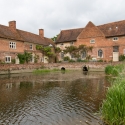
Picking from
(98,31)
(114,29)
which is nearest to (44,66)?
(98,31)

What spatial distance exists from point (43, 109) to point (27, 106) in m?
1.05

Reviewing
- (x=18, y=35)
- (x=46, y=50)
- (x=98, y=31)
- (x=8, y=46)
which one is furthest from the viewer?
(x=46, y=50)

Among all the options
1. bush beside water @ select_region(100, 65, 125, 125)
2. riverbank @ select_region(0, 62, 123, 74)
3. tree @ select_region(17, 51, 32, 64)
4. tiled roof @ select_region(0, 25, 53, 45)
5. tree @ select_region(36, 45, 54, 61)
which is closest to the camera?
bush beside water @ select_region(100, 65, 125, 125)

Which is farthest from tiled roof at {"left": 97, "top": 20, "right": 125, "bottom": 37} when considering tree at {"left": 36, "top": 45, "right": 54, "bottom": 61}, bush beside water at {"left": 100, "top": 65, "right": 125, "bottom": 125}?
bush beside water at {"left": 100, "top": 65, "right": 125, "bottom": 125}

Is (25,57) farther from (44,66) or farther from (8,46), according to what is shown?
(44,66)

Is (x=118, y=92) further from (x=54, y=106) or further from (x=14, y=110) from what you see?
(x=14, y=110)

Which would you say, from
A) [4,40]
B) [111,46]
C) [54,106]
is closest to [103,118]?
[54,106]

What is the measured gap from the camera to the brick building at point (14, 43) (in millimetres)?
32041

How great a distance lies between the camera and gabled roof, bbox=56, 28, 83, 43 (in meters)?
43.1

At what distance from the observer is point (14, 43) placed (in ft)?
114

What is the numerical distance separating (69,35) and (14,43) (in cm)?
1567

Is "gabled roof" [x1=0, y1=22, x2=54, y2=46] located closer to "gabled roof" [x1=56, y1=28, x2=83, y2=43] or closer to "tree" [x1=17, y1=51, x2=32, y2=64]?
"tree" [x1=17, y1=51, x2=32, y2=64]

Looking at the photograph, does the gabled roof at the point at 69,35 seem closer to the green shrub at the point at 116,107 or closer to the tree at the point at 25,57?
the tree at the point at 25,57

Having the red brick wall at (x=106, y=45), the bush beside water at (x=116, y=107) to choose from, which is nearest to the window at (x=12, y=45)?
the red brick wall at (x=106, y=45)
